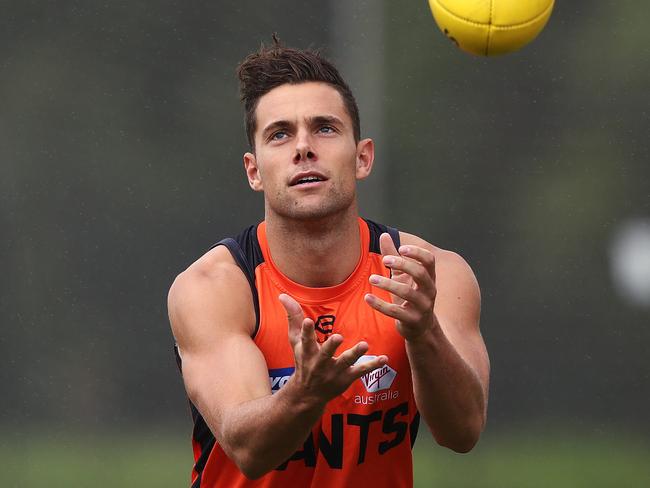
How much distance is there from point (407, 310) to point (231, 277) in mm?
1037

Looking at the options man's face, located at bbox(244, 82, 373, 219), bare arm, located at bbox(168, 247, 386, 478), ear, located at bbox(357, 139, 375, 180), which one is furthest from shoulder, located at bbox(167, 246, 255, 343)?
ear, located at bbox(357, 139, 375, 180)

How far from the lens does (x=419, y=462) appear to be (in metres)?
8.75

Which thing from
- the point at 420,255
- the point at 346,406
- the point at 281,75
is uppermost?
the point at 281,75

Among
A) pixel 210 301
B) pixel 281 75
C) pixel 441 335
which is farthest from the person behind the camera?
pixel 281 75

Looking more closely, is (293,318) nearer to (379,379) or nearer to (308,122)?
(379,379)

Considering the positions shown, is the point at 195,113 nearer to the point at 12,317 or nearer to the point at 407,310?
the point at 12,317

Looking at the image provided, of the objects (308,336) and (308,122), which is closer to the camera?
(308,336)

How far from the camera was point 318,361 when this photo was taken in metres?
3.74

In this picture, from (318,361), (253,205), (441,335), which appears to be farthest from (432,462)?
(318,361)

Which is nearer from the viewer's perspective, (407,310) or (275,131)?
(407,310)

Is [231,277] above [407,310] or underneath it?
above

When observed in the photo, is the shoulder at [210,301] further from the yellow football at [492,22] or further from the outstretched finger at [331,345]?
the yellow football at [492,22]

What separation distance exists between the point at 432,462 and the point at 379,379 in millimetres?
4167

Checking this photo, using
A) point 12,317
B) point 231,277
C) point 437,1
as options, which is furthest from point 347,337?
point 12,317
